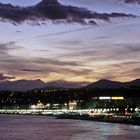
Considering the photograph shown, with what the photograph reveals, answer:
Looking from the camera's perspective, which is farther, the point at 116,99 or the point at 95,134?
the point at 116,99

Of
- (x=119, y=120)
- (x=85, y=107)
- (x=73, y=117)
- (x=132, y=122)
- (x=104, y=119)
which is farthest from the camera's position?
(x=85, y=107)

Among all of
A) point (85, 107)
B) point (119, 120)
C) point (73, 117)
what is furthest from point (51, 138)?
point (85, 107)

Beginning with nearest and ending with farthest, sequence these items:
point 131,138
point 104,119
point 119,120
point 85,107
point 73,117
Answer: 1. point 131,138
2. point 119,120
3. point 104,119
4. point 73,117
5. point 85,107

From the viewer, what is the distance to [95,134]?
90500 millimetres

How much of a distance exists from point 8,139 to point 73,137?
9804 millimetres

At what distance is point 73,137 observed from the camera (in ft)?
282

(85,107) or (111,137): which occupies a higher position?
(85,107)

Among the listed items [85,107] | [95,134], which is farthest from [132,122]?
[85,107]

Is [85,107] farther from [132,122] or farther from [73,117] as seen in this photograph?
[132,122]

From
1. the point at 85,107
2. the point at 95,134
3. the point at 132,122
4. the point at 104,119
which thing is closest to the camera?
the point at 95,134

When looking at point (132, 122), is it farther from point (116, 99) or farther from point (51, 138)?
point (116, 99)

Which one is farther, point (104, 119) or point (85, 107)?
point (85, 107)

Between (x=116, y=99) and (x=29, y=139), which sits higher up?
(x=116, y=99)

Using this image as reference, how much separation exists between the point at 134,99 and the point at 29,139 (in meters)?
103
